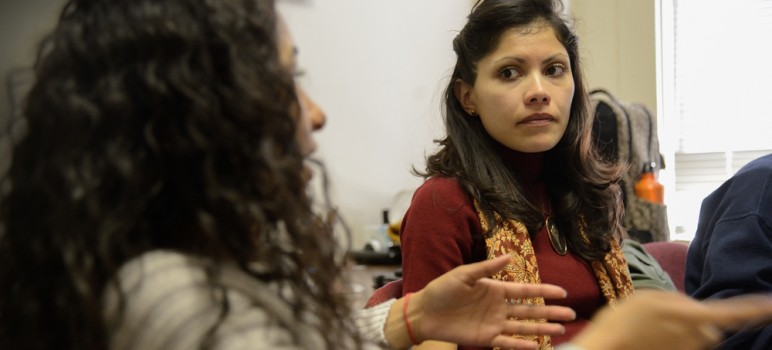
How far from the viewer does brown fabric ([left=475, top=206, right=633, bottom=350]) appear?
63.4 inches

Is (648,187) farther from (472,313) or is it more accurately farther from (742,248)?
(472,313)

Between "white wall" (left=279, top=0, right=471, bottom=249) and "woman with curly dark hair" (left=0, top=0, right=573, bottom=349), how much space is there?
1.85 meters

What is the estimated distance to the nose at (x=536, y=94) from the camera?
170cm

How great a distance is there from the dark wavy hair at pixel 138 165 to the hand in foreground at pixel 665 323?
11.7 inches

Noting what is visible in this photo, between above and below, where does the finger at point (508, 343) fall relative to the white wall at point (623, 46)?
above

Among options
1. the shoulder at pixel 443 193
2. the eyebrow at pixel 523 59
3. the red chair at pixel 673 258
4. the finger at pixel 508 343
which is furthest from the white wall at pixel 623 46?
the finger at pixel 508 343

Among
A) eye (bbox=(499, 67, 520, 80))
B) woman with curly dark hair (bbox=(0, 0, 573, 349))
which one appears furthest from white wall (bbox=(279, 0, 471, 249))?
woman with curly dark hair (bbox=(0, 0, 573, 349))

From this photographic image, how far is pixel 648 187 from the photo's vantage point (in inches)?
123

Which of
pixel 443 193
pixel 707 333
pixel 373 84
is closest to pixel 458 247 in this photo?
pixel 443 193

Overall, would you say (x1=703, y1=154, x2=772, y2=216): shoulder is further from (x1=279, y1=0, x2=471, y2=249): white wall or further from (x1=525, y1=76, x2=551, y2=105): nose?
(x1=279, y1=0, x2=471, y2=249): white wall

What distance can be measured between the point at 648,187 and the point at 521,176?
4.92ft

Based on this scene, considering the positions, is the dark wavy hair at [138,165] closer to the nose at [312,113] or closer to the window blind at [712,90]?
the nose at [312,113]

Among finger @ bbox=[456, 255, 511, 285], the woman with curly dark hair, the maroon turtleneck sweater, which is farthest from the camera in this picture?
the maroon turtleneck sweater

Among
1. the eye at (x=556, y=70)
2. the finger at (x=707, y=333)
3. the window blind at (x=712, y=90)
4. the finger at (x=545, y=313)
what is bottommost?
the window blind at (x=712, y=90)
